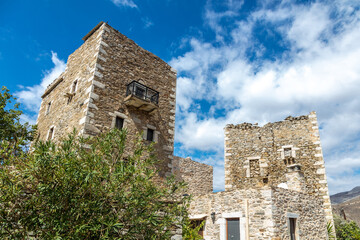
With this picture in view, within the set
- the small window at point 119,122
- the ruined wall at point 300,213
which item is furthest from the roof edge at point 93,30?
the ruined wall at point 300,213

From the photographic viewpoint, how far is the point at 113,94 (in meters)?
10.9

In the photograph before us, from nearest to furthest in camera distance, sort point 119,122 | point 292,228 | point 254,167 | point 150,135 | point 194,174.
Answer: point 119,122 → point 292,228 → point 150,135 → point 254,167 → point 194,174

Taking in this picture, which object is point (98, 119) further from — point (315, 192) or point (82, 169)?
point (315, 192)

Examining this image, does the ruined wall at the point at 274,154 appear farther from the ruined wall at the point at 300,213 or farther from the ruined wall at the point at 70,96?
the ruined wall at the point at 70,96

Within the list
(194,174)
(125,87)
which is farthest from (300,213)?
(125,87)

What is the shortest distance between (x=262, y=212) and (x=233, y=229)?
1.68 metres

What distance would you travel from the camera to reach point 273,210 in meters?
10.3

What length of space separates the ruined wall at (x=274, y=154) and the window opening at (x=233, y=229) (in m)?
4.76

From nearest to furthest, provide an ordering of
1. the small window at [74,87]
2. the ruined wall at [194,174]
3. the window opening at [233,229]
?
the window opening at [233,229] < the small window at [74,87] < the ruined wall at [194,174]

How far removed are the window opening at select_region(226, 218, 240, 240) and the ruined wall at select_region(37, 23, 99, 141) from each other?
778 cm

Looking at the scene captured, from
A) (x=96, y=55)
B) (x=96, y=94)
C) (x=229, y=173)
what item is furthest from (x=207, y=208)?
(x=96, y=55)

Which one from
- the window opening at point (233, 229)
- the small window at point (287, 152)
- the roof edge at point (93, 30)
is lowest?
the window opening at point (233, 229)

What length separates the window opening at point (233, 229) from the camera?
11109 millimetres

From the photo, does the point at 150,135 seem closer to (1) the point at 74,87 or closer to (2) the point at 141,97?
(2) the point at 141,97
